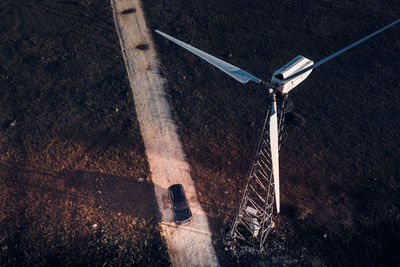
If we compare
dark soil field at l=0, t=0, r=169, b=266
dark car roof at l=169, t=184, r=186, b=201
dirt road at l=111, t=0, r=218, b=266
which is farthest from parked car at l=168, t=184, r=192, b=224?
dark soil field at l=0, t=0, r=169, b=266

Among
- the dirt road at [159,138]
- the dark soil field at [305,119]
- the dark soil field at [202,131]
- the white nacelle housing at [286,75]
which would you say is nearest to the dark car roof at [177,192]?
the dirt road at [159,138]

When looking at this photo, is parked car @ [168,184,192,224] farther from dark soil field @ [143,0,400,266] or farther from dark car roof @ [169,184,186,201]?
dark soil field @ [143,0,400,266]

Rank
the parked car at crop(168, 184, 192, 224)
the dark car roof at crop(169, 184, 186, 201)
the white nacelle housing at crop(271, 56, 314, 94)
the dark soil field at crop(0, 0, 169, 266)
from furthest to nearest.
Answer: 1. the dark car roof at crop(169, 184, 186, 201)
2. the parked car at crop(168, 184, 192, 224)
3. the dark soil field at crop(0, 0, 169, 266)
4. the white nacelle housing at crop(271, 56, 314, 94)

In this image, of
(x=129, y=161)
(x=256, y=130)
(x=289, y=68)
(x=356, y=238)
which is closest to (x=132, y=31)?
(x=129, y=161)

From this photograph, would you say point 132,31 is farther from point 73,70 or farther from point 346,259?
point 346,259

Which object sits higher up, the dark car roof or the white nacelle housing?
the white nacelle housing

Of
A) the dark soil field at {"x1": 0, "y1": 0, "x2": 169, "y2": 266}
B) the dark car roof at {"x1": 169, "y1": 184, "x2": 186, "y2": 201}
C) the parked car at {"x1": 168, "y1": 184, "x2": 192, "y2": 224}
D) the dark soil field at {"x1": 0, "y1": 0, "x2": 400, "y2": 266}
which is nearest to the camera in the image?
the dark soil field at {"x1": 0, "y1": 0, "x2": 169, "y2": 266}
